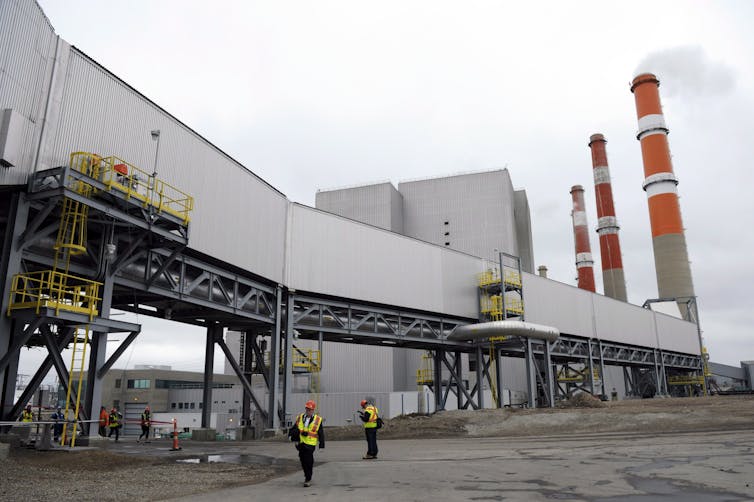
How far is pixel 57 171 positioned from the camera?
1299cm

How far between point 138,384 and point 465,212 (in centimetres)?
3807

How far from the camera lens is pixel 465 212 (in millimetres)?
54438

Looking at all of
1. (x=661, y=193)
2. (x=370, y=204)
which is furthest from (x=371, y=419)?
(x=661, y=193)

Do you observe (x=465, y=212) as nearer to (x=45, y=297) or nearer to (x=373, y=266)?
(x=373, y=266)

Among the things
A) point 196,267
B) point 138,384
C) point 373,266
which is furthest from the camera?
point 138,384

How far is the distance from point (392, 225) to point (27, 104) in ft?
135

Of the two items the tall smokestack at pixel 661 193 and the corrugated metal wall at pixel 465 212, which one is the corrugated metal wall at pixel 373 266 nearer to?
the corrugated metal wall at pixel 465 212

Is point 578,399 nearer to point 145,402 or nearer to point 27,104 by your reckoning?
point 27,104

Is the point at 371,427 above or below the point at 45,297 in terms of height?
below

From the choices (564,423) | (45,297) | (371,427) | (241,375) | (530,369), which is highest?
(45,297)

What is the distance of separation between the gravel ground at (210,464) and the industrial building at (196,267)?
2099mm

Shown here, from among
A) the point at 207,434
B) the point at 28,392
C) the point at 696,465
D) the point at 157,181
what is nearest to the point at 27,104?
the point at 157,181

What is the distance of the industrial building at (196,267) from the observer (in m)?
13.2

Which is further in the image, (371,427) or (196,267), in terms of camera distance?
(196,267)
